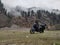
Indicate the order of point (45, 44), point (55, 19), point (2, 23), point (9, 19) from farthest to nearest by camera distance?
point (55, 19) → point (9, 19) → point (2, 23) → point (45, 44)

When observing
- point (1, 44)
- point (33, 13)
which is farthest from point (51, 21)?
point (1, 44)

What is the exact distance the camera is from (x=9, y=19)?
6496 inches

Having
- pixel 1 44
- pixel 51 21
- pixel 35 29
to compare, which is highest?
pixel 1 44

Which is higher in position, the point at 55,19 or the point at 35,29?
the point at 35,29

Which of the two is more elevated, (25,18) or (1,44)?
(1,44)

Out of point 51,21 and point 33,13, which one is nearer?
point 51,21

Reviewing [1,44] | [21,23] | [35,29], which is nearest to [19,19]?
[21,23]

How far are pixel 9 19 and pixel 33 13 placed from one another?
1111 inches

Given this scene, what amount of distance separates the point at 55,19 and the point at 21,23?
31269mm

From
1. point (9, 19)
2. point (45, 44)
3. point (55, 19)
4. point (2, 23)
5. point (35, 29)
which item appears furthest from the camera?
point (55, 19)

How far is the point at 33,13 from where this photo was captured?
607ft

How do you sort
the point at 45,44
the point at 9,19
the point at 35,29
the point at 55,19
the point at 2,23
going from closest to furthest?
1. the point at 45,44
2. the point at 35,29
3. the point at 2,23
4. the point at 9,19
5. the point at 55,19

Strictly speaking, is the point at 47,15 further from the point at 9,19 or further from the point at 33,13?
the point at 9,19

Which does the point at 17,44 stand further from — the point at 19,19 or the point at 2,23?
the point at 19,19
